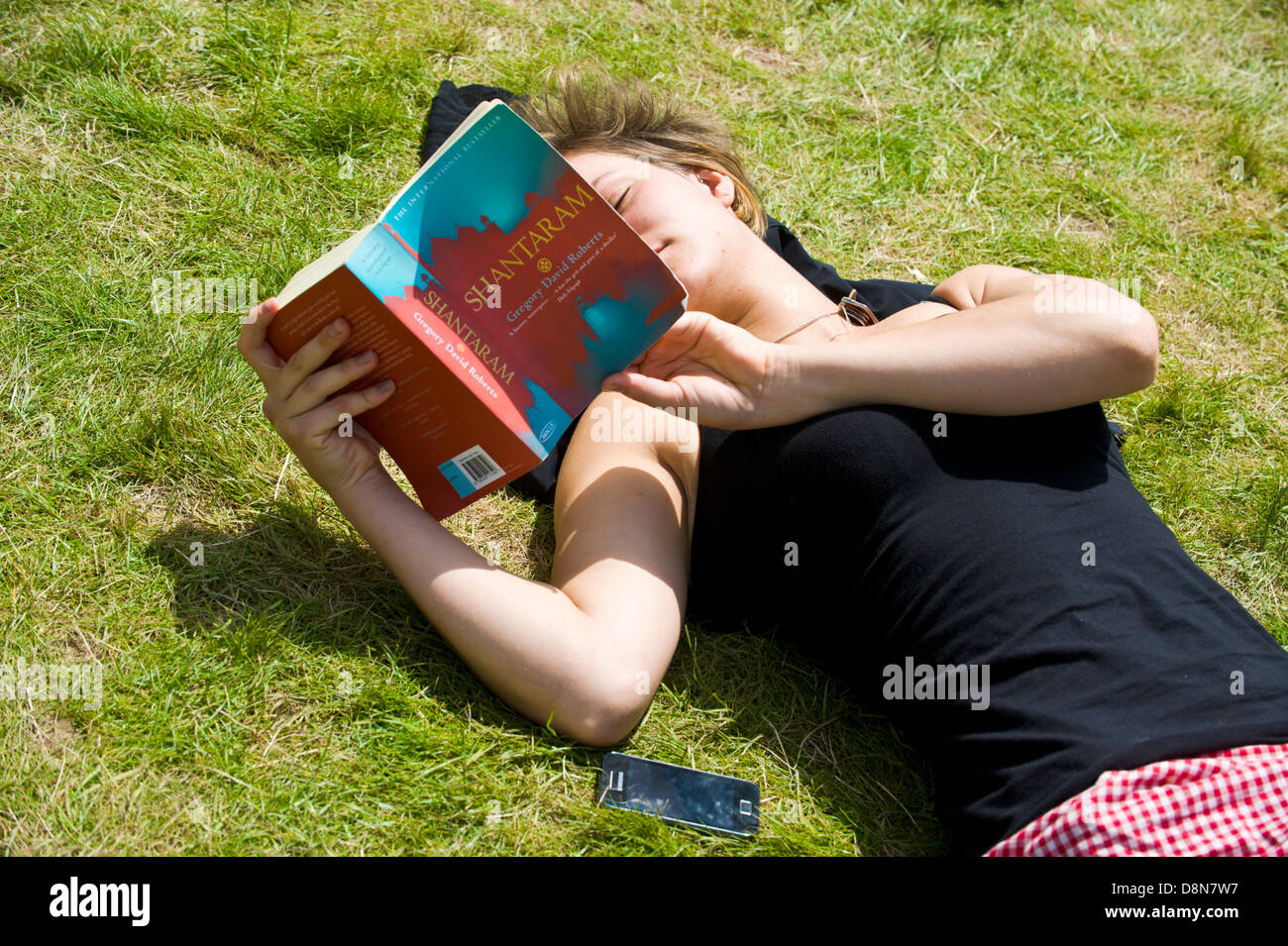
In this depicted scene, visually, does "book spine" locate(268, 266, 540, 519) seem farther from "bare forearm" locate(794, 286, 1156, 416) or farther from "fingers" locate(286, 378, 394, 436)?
"bare forearm" locate(794, 286, 1156, 416)

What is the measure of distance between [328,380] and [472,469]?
33 centimetres

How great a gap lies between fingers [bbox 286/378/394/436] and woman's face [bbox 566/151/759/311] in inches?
28.6

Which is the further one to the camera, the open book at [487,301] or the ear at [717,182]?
the ear at [717,182]

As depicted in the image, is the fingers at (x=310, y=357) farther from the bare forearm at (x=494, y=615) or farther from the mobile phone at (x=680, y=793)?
the mobile phone at (x=680, y=793)

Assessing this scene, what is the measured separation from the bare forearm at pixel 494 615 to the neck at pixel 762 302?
801 mm

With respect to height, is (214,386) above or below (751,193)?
below

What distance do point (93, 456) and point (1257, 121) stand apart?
4.26 meters

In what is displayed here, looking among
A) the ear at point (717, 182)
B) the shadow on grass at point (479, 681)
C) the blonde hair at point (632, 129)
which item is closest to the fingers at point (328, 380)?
the shadow on grass at point (479, 681)

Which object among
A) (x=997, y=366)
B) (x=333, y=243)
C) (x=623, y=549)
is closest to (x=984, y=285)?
(x=997, y=366)

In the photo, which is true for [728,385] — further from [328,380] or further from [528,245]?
[328,380]

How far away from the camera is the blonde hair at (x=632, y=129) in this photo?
2.59 metres
